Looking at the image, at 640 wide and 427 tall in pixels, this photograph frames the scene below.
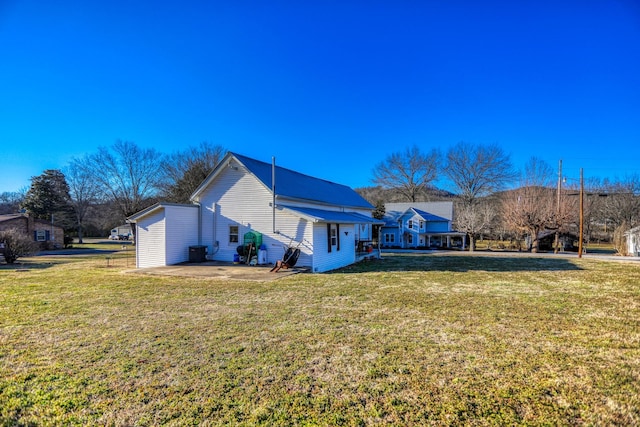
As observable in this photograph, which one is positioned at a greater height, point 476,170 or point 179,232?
point 476,170

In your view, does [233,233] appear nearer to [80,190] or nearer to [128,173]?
[128,173]

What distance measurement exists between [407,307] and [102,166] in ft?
133

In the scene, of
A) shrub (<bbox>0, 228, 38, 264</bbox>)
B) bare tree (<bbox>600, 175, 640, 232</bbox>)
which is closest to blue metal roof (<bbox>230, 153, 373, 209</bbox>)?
shrub (<bbox>0, 228, 38, 264</bbox>)

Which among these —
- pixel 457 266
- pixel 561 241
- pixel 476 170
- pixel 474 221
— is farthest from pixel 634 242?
pixel 457 266

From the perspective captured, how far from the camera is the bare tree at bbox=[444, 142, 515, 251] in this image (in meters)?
43.7

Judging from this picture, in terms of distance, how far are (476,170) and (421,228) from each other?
556 inches

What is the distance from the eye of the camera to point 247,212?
51.1 feet

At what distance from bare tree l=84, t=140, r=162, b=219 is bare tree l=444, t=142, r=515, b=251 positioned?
40219mm

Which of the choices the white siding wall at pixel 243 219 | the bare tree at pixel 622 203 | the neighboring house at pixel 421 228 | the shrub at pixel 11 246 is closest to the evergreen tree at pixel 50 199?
the shrub at pixel 11 246

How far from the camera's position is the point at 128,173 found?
119ft

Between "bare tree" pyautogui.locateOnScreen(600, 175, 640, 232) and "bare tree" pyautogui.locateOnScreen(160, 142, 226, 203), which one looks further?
"bare tree" pyautogui.locateOnScreen(600, 175, 640, 232)

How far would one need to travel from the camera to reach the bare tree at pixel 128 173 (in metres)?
36.1

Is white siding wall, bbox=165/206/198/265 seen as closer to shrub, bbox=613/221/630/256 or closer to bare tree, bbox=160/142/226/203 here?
bare tree, bbox=160/142/226/203

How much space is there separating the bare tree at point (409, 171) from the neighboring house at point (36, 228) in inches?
1659
